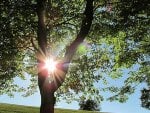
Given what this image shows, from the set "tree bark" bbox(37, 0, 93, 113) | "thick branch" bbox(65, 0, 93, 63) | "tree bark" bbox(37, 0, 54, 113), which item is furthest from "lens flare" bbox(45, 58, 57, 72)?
"thick branch" bbox(65, 0, 93, 63)

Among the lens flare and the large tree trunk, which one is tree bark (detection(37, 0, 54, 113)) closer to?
the large tree trunk

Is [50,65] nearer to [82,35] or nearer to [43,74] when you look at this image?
[43,74]

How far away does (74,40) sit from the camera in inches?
1176

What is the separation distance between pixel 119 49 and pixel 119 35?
6.23 feet

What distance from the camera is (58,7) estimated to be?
110ft

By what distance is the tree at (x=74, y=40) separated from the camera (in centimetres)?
2952

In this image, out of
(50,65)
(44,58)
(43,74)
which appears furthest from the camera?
(50,65)

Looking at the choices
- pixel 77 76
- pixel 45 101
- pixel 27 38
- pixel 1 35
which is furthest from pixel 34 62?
pixel 45 101

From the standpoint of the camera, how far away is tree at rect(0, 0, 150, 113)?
96.8ft

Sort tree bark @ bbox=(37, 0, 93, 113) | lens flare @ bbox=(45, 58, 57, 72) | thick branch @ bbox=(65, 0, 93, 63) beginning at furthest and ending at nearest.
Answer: lens flare @ bbox=(45, 58, 57, 72) → thick branch @ bbox=(65, 0, 93, 63) → tree bark @ bbox=(37, 0, 93, 113)

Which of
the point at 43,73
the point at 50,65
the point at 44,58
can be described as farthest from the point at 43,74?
the point at 50,65

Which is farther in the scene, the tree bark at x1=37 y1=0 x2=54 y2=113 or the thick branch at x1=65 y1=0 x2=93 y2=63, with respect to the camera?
the thick branch at x1=65 y1=0 x2=93 y2=63

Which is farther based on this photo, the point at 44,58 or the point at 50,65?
the point at 50,65

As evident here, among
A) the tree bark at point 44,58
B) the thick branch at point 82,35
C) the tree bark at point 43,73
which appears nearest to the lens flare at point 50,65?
the tree bark at point 43,73
